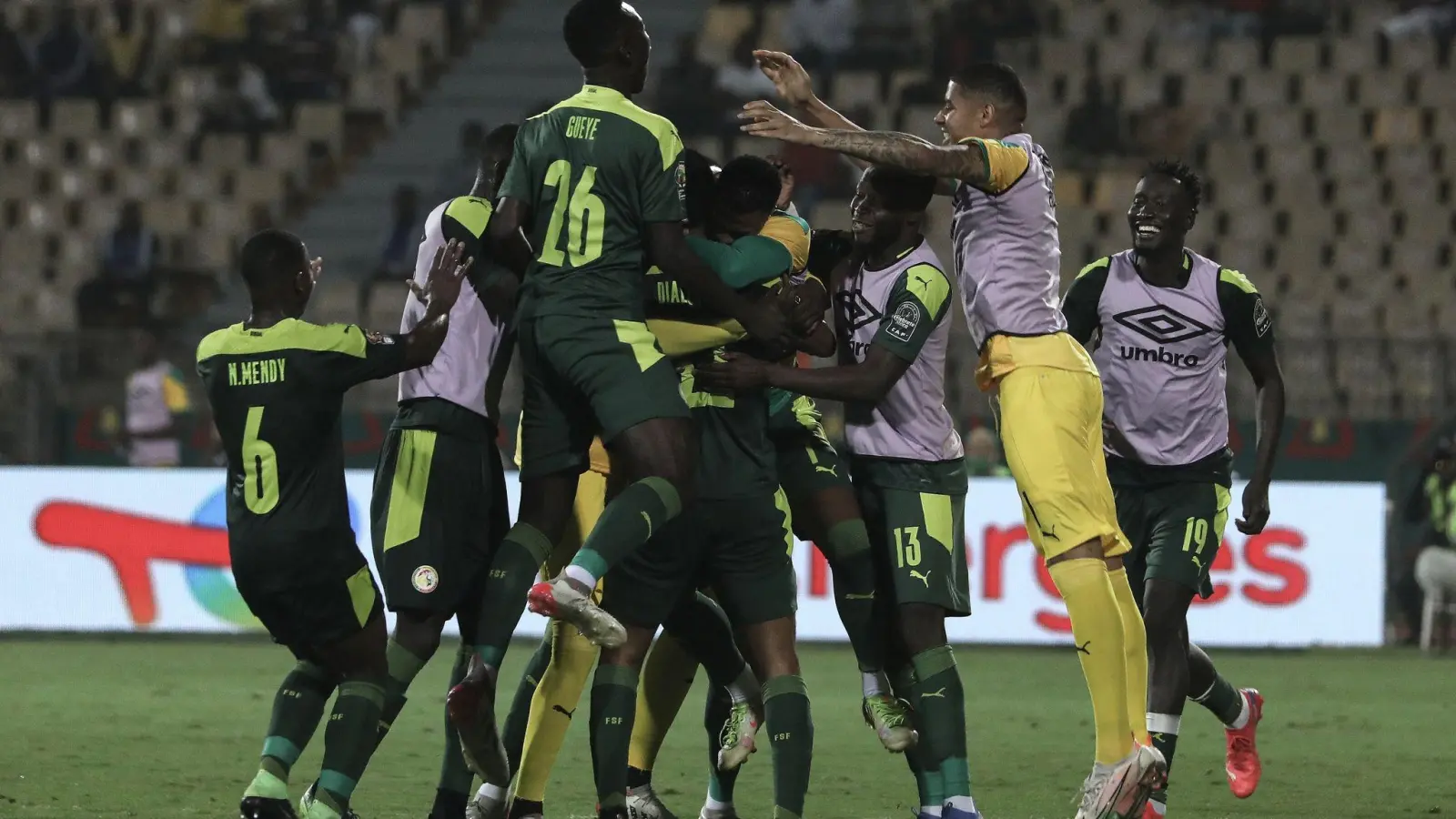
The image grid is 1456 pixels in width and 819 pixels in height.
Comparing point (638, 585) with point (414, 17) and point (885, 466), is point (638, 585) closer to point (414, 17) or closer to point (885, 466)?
point (885, 466)

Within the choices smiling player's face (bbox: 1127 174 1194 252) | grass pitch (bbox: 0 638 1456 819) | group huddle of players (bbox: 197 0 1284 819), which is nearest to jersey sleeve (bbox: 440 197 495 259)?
group huddle of players (bbox: 197 0 1284 819)

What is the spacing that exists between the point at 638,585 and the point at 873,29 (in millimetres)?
14328

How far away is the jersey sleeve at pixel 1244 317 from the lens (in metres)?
7.71

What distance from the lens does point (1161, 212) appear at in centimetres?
766

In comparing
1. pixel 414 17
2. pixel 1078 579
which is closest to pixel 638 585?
pixel 1078 579

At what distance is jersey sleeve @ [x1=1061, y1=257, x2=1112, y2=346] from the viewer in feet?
25.5

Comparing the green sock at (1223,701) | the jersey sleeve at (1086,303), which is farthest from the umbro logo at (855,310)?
the green sock at (1223,701)

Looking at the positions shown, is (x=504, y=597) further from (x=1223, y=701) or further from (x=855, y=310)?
(x=1223, y=701)

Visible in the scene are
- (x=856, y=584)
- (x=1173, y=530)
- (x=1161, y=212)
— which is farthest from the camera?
(x=1161, y=212)

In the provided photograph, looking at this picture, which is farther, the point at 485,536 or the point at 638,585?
the point at 485,536

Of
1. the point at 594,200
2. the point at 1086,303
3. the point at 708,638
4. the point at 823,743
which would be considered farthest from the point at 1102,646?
the point at 823,743

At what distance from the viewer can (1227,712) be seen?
7.89 meters

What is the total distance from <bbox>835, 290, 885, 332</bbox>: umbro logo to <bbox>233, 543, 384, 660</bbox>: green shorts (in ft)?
5.94

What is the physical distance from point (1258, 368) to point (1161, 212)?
2.35 feet
